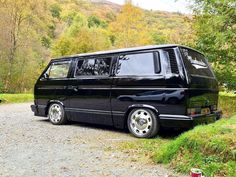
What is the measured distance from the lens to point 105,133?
21.9 feet

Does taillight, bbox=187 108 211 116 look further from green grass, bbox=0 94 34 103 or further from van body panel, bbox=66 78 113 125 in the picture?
green grass, bbox=0 94 34 103

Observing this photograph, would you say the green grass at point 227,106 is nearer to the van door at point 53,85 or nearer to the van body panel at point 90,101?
the van body panel at point 90,101

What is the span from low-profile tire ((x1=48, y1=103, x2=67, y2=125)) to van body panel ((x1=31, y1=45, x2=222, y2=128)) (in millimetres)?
166

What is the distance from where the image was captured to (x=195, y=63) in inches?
244

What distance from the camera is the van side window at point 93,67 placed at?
6789 millimetres

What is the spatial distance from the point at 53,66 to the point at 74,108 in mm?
1393

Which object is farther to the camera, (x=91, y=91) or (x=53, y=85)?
(x=53, y=85)

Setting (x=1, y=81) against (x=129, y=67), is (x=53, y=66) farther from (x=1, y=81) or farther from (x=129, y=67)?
(x=1, y=81)

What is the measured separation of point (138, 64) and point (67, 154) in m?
2.39

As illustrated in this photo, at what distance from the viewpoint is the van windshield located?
5.88 m

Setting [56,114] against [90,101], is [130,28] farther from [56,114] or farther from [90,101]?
[90,101]

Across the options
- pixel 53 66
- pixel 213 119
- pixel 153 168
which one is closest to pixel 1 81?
pixel 53 66

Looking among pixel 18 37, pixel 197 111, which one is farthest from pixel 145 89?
pixel 18 37

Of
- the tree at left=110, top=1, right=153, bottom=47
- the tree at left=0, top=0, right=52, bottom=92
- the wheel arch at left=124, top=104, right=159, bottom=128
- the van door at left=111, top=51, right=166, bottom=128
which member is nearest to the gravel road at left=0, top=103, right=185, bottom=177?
the wheel arch at left=124, top=104, right=159, bottom=128
